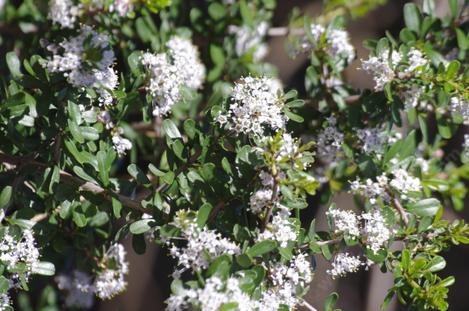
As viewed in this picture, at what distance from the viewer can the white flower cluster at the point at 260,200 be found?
4.08 ft

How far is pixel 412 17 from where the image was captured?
171cm

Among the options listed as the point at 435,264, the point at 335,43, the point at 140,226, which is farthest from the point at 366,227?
the point at 335,43

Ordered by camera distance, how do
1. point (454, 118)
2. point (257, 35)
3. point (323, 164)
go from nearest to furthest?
1. point (454, 118)
2. point (323, 164)
3. point (257, 35)

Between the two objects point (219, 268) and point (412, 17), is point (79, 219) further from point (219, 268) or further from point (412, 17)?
point (412, 17)

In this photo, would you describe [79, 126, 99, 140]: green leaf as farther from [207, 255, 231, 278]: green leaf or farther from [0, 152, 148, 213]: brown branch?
[207, 255, 231, 278]: green leaf

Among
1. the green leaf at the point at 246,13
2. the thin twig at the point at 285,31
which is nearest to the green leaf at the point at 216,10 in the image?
the green leaf at the point at 246,13

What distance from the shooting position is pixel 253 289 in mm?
1179

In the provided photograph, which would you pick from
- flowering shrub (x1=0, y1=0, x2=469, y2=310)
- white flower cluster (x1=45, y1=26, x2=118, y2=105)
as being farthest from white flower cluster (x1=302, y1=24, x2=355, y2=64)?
white flower cluster (x1=45, y1=26, x2=118, y2=105)

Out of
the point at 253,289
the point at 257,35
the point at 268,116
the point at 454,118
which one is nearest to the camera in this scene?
the point at 253,289

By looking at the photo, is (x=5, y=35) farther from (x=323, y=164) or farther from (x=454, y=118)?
(x=454, y=118)

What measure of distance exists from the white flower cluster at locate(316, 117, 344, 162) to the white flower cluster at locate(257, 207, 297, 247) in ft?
1.43

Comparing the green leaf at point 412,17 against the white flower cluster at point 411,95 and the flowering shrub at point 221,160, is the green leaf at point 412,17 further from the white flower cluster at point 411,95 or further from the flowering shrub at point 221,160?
the white flower cluster at point 411,95

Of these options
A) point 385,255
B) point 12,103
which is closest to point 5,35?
point 12,103

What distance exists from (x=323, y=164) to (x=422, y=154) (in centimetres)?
31
